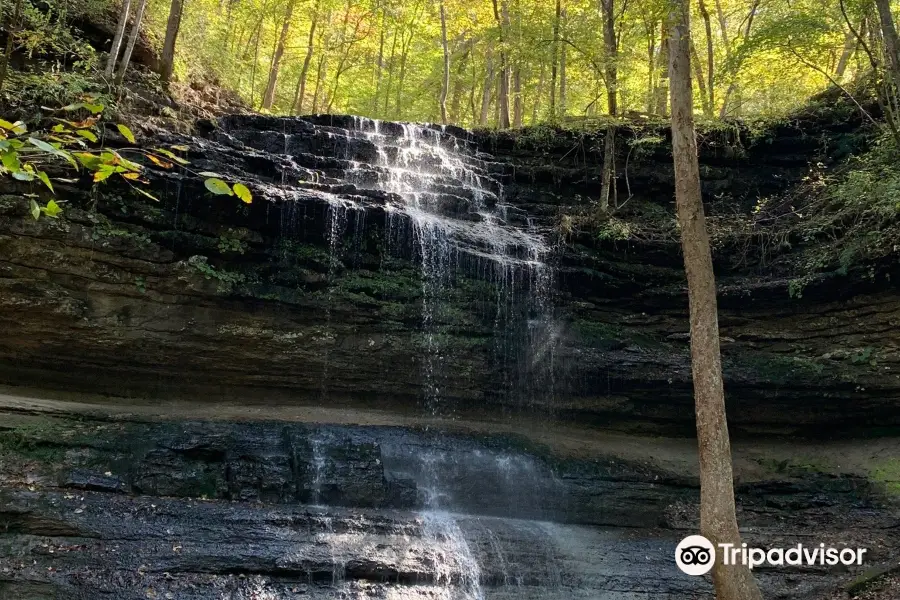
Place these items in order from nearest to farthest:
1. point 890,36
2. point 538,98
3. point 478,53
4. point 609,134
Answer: point 890,36 → point 609,134 → point 538,98 → point 478,53

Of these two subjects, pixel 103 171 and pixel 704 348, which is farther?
pixel 704 348

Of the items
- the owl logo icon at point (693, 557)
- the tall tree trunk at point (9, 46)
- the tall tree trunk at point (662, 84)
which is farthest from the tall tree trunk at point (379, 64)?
the owl logo icon at point (693, 557)

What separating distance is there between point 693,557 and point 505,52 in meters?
14.0

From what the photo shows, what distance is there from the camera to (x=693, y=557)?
8.52m

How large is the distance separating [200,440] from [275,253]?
362cm

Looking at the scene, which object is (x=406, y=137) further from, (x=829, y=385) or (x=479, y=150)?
(x=829, y=385)

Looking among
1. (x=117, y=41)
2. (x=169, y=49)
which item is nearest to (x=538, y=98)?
(x=169, y=49)

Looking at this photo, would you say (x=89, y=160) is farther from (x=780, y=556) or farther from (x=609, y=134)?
(x=609, y=134)

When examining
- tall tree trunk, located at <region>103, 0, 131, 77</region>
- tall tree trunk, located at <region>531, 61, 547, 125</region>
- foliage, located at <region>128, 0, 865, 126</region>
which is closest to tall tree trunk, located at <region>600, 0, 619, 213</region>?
foliage, located at <region>128, 0, 865, 126</region>

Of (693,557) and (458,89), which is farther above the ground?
(458,89)

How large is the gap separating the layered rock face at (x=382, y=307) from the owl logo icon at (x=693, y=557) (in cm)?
419

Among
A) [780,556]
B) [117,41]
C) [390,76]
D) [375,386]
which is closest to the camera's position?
[780,556]

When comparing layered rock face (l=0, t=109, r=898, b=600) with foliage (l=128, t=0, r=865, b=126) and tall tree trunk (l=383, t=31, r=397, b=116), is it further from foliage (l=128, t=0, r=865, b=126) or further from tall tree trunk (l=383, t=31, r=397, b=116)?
tall tree trunk (l=383, t=31, r=397, b=116)

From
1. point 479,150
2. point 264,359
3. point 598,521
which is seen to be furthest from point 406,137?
point 598,521
